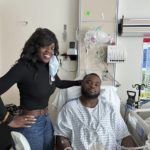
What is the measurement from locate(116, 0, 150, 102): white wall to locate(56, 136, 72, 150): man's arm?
1049 mm

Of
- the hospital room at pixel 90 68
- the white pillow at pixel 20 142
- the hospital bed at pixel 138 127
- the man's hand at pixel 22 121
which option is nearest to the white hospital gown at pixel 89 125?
the hospital room at pixel 90 68

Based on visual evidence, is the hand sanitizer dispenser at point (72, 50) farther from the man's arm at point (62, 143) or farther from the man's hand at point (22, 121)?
the man's hand at point (22, 121)

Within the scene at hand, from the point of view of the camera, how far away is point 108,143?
209cm

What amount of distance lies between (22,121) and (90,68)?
123cm

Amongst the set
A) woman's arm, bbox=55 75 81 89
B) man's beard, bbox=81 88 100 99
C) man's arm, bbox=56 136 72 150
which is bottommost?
man's arm, bbox=56 136 72 150

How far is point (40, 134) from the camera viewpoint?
192 cm

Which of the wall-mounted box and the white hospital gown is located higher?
the wall-mounted box

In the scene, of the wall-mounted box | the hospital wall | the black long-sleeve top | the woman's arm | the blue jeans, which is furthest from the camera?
the hospital wall

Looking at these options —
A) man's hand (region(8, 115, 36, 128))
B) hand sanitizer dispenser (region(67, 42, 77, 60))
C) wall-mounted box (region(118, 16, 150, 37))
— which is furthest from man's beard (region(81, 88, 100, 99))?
wall-mounted box (region(118, 16, 150, 37))

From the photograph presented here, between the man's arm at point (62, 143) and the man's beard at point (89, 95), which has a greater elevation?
the man's beard at point (89, 95)

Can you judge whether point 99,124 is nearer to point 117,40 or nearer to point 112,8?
point 117,40

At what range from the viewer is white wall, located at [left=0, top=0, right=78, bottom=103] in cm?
281

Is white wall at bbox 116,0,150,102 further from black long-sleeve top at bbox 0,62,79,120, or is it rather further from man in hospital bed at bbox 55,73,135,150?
black long-sleeve top at bbox 0,62,79,120

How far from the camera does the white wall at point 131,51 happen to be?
2762 millimetres
